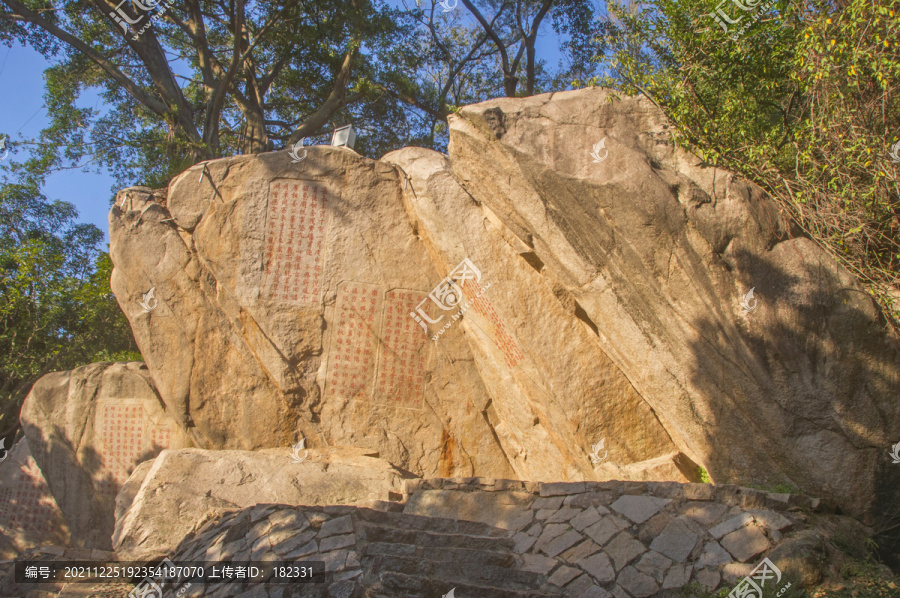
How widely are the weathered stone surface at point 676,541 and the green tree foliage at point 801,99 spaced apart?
2800 millimetres

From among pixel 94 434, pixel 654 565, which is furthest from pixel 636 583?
pixel 94 434

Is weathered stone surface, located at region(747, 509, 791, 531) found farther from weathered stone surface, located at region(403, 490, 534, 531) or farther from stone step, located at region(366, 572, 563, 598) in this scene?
weathered stone surface, located at region(403, 490, 534, 531)

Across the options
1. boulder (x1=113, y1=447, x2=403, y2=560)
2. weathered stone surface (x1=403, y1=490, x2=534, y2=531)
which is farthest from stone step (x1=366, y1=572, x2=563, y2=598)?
boulder (x1=113, y1=447, x2=403, y2=560)

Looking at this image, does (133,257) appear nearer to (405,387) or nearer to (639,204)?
(405,387)

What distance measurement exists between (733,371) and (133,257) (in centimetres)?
736

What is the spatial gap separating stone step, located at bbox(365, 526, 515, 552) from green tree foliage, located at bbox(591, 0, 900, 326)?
4007mm

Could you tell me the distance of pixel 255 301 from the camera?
25.9ft

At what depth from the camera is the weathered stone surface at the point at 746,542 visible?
14.1 feet

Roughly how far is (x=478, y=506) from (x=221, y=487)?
9.69 ft

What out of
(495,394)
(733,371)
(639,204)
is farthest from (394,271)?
(733,371)

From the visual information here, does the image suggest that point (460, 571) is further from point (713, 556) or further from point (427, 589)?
point (713, 556)

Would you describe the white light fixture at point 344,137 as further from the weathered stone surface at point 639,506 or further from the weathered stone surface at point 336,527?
the weathered stone surface at point 639,506

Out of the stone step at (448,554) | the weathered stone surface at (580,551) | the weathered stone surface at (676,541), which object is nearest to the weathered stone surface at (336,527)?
the stone step at (448,554)

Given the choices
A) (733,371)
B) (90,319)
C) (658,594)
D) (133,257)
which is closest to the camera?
(658,594)
